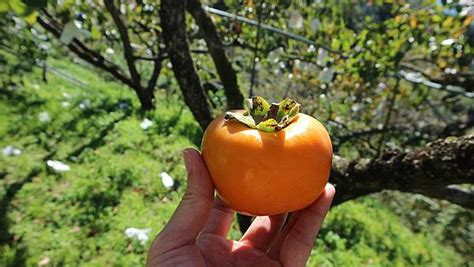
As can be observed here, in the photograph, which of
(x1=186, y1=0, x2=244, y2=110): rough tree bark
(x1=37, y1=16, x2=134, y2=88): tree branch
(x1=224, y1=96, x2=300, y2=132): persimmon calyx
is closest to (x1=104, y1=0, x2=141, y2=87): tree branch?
(x1=37, y1=16, x2=134, y2=88): tree branch

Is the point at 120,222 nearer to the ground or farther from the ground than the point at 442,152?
nearer to the ground

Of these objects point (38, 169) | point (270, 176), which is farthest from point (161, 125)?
point (270, 176)

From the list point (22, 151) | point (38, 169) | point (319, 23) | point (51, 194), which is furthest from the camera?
point (319, 23)

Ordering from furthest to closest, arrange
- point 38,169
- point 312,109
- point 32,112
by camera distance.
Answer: point 312,109 → point 32,112 → point 38,169

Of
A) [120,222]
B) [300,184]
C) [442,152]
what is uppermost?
[300,184]

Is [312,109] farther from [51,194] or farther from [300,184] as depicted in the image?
[300,184]

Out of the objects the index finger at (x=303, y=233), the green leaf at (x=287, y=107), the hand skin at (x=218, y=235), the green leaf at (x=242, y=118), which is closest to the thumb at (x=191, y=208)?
the hand skin at (x=218, y=235)
